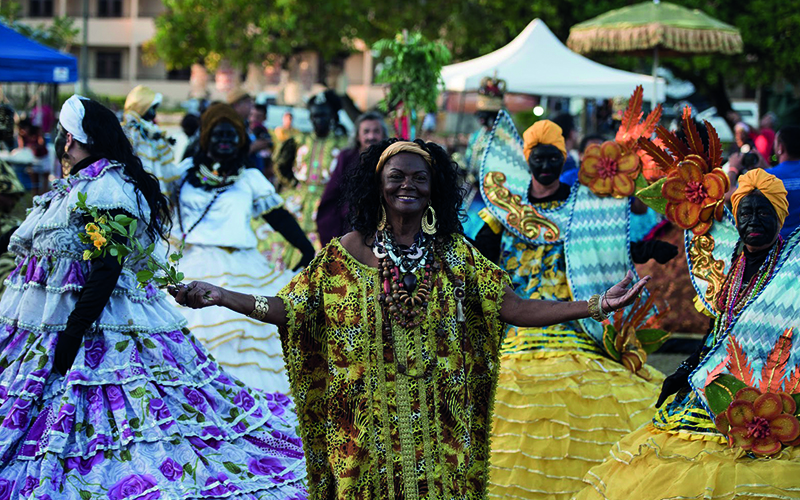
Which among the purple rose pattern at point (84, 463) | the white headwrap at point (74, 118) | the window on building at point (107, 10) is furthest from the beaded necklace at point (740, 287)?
the window on building at point (107, 10)

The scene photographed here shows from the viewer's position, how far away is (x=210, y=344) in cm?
708

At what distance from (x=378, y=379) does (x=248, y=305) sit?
56 cm

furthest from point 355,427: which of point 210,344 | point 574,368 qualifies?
point 210,344

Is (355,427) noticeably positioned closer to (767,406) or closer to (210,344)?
(767,406)

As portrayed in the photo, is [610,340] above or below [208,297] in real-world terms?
below

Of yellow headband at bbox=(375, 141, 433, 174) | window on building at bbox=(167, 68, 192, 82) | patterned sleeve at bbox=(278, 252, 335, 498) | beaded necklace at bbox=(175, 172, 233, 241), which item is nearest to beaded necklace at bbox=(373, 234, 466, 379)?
patterned sleeve at bbox=(278, 252, 335, 498)

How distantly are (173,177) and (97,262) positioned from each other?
2.65 metres

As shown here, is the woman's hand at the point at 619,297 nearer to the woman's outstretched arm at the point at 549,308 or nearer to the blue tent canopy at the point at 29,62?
the woman's outstretched arm at the point at 549,308

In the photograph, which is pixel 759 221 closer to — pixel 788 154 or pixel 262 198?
pixel 788 154

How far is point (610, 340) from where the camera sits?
6.34 m

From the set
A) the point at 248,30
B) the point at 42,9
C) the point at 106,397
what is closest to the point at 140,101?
the point at 106,397

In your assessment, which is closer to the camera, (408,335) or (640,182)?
(408,335)

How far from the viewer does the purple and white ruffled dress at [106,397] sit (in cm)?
489

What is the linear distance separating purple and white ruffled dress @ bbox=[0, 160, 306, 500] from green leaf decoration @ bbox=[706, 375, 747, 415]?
201 centimetres
